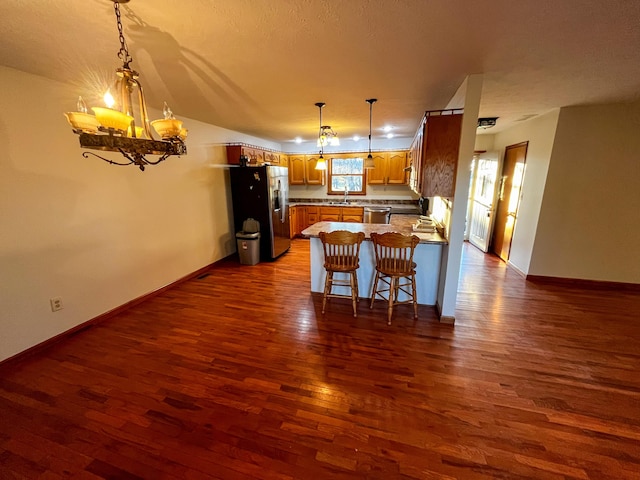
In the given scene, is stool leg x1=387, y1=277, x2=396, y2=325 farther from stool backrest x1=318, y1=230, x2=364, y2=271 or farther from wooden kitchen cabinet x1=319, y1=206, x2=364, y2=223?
wooden kitchen cabinet x1=319, y1=206, x2=364, y2=223

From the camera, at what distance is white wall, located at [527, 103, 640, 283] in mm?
3250

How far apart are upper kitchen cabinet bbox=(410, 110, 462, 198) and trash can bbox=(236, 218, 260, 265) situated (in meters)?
3.05

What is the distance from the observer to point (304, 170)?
6586mm

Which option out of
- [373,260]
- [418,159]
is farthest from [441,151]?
[373,260]

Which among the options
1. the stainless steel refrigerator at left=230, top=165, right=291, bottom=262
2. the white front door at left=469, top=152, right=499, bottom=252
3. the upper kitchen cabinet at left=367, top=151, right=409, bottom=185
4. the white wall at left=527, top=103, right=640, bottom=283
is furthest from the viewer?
the upper kitchen cabinet at left=367, top=151, right=409, bottom=185

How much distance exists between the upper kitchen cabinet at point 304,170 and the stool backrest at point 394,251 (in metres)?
4.03

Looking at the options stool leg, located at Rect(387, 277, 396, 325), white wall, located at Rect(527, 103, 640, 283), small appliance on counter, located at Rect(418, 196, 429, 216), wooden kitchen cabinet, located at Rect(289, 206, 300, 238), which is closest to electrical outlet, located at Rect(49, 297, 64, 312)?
stool leg, located at Rect(387, 277, 396, 325)

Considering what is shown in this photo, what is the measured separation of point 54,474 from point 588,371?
369 centimetres

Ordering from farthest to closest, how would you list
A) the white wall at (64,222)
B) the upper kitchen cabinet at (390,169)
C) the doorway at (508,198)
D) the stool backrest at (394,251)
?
the upper kitchen cabinet at (390,169), the doorway at (508,198), the stool backrest at (394,251), the white wall at (64,222)

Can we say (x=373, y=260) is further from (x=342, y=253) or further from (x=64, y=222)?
(x=64, y=222)

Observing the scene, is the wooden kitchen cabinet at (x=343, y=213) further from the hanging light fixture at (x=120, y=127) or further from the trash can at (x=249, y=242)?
the hanging light fixture at (x=120, y=127)

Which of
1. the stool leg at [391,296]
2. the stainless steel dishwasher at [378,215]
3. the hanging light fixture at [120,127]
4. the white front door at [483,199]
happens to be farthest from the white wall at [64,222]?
the white front door at [483,199]

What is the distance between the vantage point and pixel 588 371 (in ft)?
6.90

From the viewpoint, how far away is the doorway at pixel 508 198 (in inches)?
170
